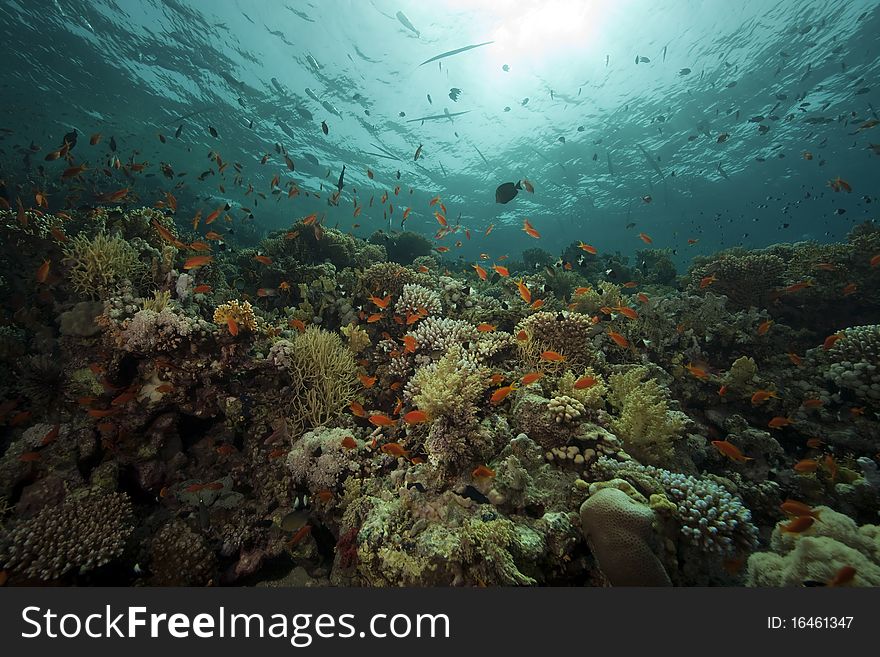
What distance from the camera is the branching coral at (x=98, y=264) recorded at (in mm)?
5621

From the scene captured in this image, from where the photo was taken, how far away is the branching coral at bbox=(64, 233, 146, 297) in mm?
5621

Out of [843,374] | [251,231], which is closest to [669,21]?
[843,374]

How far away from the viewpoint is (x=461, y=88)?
70.9ft

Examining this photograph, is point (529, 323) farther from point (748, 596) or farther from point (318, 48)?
point (318, 48)

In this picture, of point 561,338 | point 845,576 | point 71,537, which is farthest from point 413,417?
point 71,537

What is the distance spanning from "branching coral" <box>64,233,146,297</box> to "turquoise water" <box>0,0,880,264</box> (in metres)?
8.06

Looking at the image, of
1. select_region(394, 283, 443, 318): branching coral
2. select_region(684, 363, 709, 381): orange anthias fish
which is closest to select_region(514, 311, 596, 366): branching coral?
select_region(684, 363, 709, 381): orange anthias fish

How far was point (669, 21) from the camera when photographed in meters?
17.2

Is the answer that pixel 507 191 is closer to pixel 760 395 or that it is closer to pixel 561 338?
pixel 561 338

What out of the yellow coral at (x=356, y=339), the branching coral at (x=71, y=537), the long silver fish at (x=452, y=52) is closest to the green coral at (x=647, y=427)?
the yellow coral at (x=356, y=339)

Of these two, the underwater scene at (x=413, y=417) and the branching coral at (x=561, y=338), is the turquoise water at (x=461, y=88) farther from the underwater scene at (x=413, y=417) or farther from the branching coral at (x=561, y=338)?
the branching coral at (x=561, y=338)

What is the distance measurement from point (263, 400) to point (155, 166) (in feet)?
153

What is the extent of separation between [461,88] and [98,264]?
23209 millimetres

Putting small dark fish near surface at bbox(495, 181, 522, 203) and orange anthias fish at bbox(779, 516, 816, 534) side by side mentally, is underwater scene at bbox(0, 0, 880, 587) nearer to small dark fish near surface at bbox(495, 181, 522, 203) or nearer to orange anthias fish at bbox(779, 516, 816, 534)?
orange anthias fish at bbox(779, 516, 816, 534)
